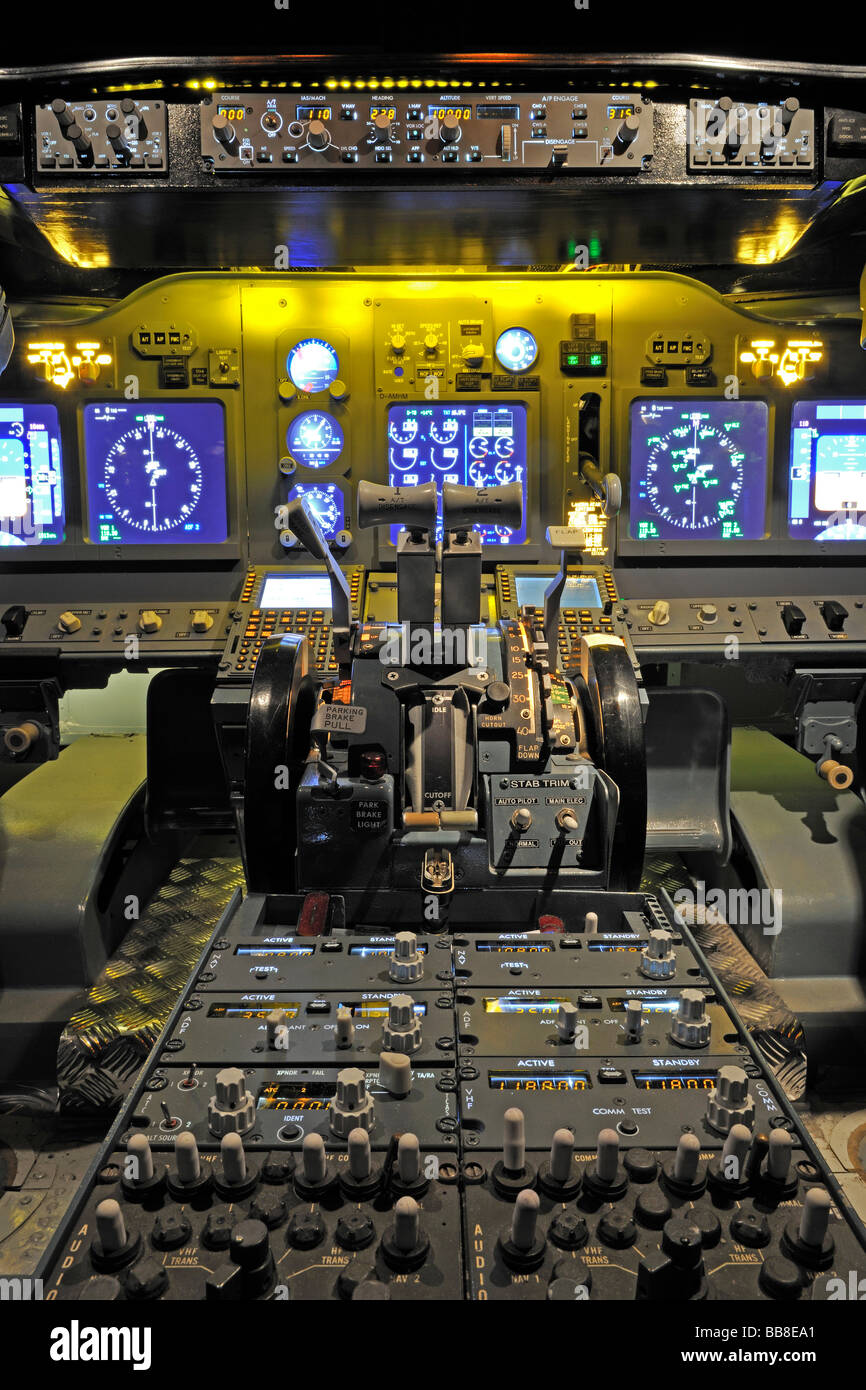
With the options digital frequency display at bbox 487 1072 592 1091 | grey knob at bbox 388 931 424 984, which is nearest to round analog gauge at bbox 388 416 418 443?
grey knob at bbox 388 931 424 984

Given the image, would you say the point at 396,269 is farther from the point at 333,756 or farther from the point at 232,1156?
the point at 232,1156

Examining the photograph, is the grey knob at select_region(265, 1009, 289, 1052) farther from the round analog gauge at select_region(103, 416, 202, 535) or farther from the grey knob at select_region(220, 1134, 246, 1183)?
the round analog gauge at select_region(103, 416, 202, 535)

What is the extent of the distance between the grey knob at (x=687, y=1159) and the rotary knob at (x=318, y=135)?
2489 millimetres

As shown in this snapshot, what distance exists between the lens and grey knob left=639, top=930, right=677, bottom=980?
1.56m

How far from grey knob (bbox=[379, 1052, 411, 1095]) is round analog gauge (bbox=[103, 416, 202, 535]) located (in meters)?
2.81

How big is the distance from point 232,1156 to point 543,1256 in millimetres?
342

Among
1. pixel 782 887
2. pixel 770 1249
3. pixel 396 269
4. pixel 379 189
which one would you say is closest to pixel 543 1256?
pixel 770 1249

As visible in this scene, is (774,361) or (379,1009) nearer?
(379,1009)

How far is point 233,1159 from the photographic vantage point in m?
1.11

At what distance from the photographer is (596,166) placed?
2.71 m

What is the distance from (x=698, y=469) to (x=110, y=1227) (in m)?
3.31

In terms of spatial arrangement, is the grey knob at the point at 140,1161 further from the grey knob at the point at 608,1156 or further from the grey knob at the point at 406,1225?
the grey knob at the point at 608,1156

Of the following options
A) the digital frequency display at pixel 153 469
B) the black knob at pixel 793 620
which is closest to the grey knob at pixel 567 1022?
the black knob at pixel 793 620

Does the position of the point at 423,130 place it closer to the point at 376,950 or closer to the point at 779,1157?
the point at 376,950
